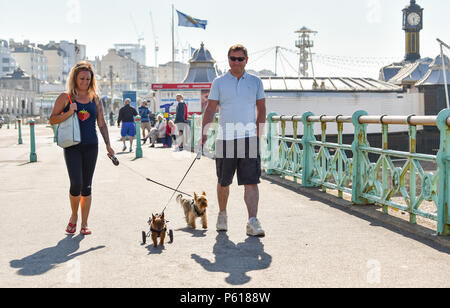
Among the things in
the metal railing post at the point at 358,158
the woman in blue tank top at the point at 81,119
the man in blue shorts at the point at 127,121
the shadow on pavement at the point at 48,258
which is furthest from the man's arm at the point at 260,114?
the man in blue shorts at the point at 127,121

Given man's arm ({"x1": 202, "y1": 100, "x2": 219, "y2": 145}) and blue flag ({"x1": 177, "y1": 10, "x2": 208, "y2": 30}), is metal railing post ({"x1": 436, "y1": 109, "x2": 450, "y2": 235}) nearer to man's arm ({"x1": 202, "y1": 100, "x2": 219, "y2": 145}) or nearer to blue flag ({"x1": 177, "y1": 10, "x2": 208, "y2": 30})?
man's arm ({"x1": 202, "y1": 100, "x2": 219, "y2": 145})

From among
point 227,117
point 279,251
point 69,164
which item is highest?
point 227,117

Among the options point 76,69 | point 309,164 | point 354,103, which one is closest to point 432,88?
point 354,103

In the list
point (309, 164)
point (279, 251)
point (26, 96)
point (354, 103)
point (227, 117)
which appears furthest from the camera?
point (26, 96)

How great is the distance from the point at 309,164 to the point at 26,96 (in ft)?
375

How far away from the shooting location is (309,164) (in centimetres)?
935

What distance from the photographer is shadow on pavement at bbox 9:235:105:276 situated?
15.5ft

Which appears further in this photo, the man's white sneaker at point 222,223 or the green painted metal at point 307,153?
the green painted metal at point 307,153

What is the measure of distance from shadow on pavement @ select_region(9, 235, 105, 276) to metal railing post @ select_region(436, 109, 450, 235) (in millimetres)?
3164

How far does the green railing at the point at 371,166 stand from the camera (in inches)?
221

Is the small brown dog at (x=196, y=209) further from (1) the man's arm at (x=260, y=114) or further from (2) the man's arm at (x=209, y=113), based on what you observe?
(1) the man's arm at (x=260, y=114)

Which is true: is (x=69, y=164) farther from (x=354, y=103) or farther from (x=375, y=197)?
(x=354, y=103)

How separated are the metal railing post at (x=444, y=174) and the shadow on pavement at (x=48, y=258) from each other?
3.16 metres

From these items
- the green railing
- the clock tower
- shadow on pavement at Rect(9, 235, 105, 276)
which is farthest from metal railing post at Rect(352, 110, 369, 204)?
the clock tower
